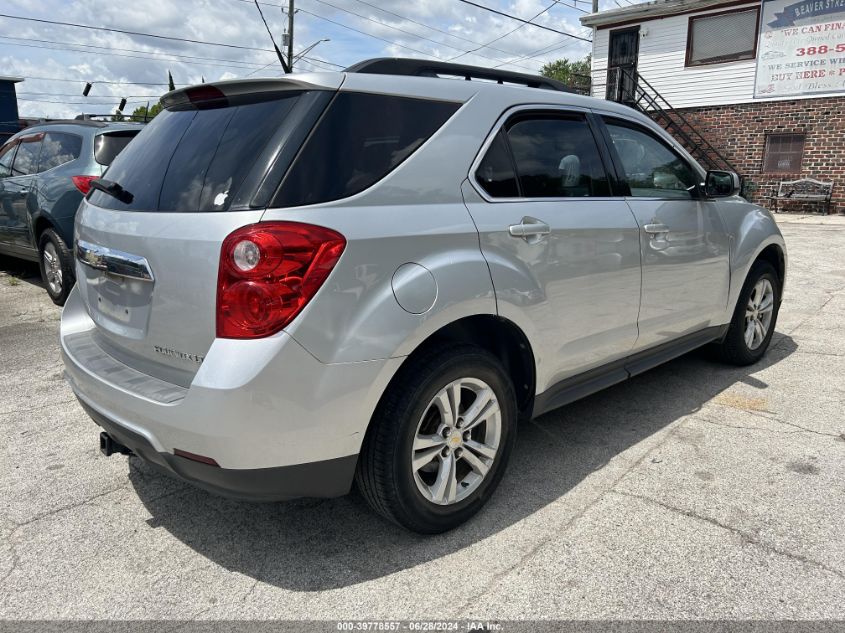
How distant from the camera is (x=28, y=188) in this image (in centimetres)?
667

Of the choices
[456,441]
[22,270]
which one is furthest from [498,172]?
[22,270]

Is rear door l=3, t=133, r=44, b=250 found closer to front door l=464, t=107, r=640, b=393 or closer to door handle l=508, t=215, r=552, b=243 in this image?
front door l=464, t=107, r=640, b=393

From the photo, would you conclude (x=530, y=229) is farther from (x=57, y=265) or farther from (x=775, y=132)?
(x=775, y=132)

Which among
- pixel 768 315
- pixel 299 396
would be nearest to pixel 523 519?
pixel 299 396

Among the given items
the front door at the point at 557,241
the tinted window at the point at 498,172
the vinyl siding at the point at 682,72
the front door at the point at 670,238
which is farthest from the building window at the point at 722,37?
the tinted window at the point at 498,172

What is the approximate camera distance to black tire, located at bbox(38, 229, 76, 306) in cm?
616

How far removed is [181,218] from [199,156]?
11.7 inches

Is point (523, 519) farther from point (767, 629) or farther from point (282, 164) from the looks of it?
point (282, 164)

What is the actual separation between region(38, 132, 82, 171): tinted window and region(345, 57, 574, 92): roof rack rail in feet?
15.4

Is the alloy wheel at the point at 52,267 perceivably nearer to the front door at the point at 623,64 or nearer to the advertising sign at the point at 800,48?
the front door at the point at 623,64

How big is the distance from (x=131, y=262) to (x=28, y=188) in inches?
208

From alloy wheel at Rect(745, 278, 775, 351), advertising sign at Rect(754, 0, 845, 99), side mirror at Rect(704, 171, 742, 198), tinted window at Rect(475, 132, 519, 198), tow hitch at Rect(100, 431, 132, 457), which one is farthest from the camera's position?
advertising sign at Rect(754, 0, 845, 99)

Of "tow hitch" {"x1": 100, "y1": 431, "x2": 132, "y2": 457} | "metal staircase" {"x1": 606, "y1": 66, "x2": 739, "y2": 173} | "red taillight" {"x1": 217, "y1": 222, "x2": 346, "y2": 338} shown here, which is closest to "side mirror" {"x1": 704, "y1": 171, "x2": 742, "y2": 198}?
"red taillight" {"x1": 217, "y1": 222, "x2": 346, "y2": 338}

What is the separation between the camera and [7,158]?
7.55m
